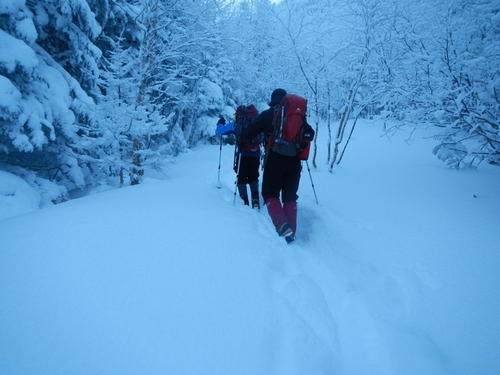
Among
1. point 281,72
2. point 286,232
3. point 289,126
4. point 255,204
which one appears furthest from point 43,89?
point 281,72

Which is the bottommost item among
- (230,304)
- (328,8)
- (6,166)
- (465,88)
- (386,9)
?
(6,166)

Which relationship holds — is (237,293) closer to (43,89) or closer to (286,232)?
(286,232)

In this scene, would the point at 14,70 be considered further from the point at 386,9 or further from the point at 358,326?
the point at 386,9

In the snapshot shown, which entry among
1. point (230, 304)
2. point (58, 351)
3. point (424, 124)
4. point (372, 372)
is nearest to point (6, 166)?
point (58, 351)

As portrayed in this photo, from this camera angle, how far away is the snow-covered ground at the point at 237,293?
1427 millimetres

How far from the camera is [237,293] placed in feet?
6.20

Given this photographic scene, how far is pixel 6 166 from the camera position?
5.52 meters

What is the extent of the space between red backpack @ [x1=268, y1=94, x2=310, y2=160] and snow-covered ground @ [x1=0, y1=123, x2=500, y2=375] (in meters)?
1.16

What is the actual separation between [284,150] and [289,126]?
337 mm

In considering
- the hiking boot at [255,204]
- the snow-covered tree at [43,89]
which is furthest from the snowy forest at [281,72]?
the hiking boot at [255,204]

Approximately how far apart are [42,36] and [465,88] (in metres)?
9.28

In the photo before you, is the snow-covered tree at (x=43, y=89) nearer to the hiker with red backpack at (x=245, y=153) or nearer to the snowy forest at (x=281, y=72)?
the snowy forest at (x=281, y=72)

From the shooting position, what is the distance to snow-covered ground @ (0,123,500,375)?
4.68 ft

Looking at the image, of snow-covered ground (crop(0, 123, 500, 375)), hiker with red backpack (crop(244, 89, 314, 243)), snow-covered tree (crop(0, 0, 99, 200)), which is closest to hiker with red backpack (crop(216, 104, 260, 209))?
hiker with red backpack (crop(244, 89, 314, 243))
